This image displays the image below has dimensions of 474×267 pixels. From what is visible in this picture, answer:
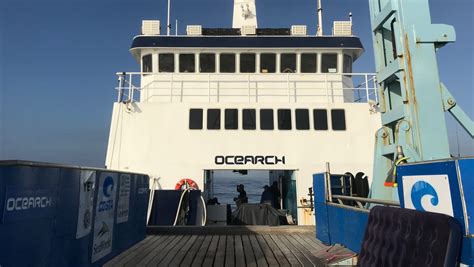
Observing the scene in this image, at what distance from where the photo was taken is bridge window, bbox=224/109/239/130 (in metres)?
10.3

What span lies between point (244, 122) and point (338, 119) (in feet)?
9.65

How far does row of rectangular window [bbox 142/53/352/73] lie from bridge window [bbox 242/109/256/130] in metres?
2.25

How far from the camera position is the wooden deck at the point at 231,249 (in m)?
5.08

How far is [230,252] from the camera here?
572 centimetres

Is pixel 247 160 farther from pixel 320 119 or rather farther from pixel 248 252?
pixel 248 252

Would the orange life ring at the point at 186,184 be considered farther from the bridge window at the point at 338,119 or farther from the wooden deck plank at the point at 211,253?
the bridge window at the point at 338,119

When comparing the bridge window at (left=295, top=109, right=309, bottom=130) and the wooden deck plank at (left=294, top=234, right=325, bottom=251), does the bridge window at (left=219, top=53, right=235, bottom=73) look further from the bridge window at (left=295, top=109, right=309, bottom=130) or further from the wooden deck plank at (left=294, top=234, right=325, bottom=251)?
the wooden deck plank at (left=294, top=234, right=325, bottom=251)

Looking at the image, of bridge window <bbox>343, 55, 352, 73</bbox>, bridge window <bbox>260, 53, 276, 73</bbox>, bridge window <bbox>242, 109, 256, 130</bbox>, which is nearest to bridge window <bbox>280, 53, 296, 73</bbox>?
bridge window <bbox>260, 53, 276, 73</bbox>

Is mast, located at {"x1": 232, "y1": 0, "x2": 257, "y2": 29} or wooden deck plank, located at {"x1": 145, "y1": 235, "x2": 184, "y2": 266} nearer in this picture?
wooden deck plank, located at {"x1": 145, "y1": 235, "x2": 184, "y2": 266}

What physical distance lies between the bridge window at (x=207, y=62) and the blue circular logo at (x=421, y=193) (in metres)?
9.71

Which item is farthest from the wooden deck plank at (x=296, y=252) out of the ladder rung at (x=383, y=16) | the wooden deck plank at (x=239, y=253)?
the ladder rung at (x=383, y=16)

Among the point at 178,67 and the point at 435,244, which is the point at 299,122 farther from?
the point at 435,244

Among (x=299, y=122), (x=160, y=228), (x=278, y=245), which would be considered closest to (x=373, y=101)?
(x=299, y=122)

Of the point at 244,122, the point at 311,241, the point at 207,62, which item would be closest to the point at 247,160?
the point at 244,122
